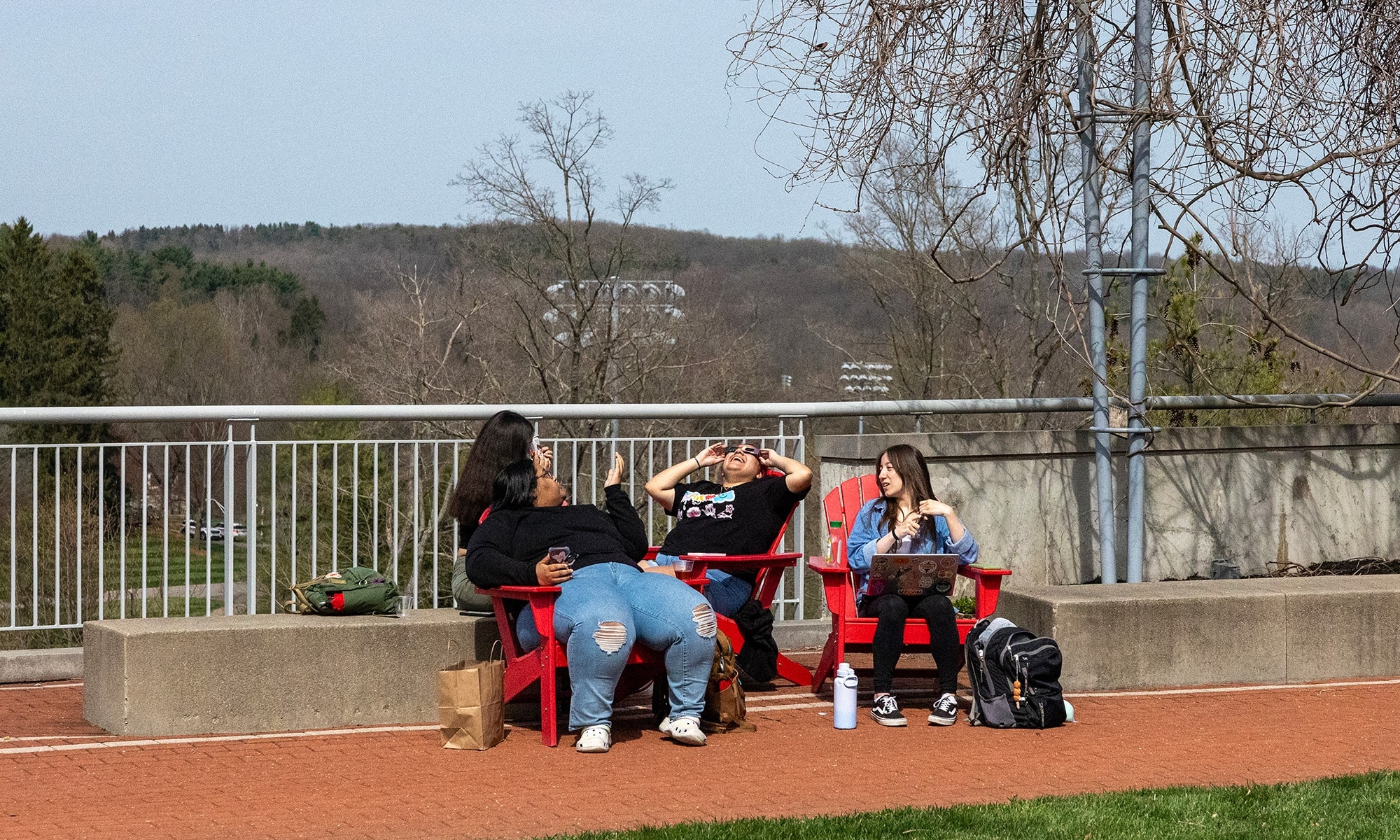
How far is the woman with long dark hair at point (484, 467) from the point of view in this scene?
6.14 meters

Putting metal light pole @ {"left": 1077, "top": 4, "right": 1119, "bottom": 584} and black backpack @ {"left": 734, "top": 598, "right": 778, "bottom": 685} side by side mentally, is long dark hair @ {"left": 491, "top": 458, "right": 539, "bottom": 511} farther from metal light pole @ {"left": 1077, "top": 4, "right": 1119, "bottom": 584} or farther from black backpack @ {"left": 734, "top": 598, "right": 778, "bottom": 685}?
metal light pole @ {"left": 1077, "top": 4, "right": 1119, "bottom": 584}

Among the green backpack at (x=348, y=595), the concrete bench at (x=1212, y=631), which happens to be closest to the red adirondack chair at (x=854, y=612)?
the concrete bench at (x=1212, y=631)

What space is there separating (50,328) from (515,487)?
52411 millimetres

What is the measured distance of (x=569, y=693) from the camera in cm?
604

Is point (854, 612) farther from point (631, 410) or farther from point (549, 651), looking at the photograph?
point (631, 410)

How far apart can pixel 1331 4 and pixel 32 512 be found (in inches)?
287

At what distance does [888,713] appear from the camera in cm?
597

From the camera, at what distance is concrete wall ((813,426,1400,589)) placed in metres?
8.08

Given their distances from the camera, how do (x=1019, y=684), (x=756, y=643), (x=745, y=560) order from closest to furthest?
(x=1019, y=684) → (x=745, y=560) → (x=756, y=643)

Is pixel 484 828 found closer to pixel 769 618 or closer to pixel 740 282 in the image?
pixel 769 618

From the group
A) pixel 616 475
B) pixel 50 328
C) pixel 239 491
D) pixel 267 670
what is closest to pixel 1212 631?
pixel 616 475

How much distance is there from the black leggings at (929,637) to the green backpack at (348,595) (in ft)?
6.78

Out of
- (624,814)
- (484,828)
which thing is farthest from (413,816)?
(624,814)

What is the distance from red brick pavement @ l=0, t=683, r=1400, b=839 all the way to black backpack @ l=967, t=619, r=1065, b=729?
0.32 feet
